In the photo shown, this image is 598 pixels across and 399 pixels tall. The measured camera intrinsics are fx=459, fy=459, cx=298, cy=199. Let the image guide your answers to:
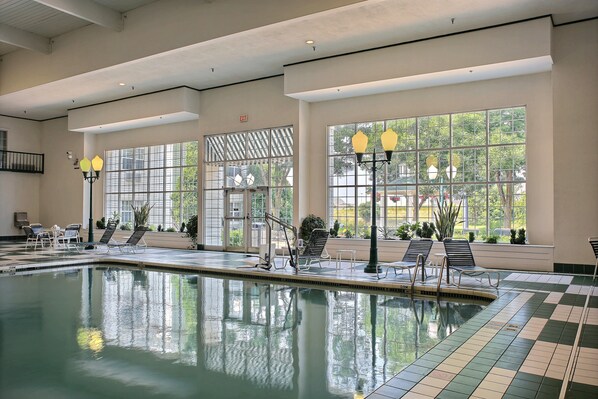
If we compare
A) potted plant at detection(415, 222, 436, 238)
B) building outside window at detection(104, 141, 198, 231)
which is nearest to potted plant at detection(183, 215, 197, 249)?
building outside window at detection(104, 141, 198, 231)

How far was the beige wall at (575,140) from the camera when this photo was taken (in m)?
9.45

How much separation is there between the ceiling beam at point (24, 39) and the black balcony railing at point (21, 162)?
309 inches

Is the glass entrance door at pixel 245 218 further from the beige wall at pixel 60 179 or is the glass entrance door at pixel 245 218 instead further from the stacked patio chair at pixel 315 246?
the beige wall at pixel 60 179

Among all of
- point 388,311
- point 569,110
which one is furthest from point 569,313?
point 569,110

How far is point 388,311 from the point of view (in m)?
6.55

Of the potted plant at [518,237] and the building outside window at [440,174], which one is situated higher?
the building outside window at [440,174]

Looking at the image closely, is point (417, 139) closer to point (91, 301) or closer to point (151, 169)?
point (91, 301)

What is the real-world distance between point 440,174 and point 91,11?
947 centimetres

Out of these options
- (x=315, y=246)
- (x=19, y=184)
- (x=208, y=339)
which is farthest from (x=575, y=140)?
(x=19, y=184)

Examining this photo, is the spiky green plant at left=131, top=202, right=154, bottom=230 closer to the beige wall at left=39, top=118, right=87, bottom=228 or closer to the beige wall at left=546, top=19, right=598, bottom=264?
the beige wall at left=39, top=118, right=87, bottom=228

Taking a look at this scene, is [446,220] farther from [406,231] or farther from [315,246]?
[315,246]

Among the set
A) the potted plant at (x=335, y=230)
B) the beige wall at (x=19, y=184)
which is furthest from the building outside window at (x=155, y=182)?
the potted plant at (x=335, y=230)

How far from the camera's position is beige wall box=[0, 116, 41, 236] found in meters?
19.4

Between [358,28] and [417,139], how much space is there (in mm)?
3490
